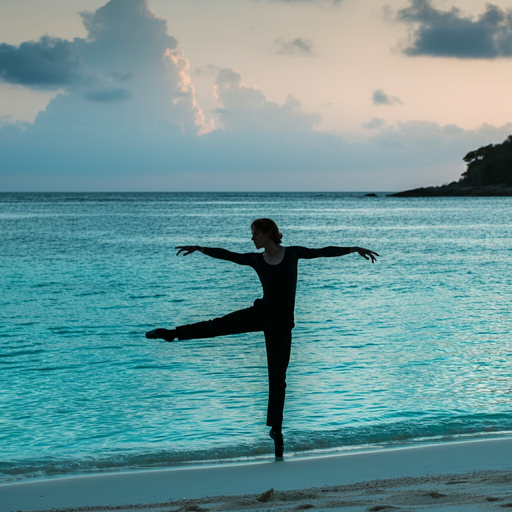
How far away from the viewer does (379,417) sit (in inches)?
291

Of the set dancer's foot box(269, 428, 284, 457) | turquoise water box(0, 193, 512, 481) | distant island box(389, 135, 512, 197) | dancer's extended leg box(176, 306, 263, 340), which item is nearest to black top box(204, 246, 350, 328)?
dancer's extended leg box(176, 306, 263, 340)

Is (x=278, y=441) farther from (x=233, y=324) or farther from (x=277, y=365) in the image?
(x=233, y=324)

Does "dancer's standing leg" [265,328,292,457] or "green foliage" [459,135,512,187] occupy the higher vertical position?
"green foliage" [459,135,512,187]

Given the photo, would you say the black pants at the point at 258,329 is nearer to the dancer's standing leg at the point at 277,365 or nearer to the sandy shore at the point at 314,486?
the dancer's standing leg at the point at 277,365

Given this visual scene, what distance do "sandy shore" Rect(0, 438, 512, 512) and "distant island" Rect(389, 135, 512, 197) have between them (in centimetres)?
14324

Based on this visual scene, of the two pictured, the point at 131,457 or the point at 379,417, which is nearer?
the point at 131,457

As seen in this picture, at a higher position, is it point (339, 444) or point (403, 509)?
point (403, 509)

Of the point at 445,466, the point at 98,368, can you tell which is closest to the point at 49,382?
the point at 98,368

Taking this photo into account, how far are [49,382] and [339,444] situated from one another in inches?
198

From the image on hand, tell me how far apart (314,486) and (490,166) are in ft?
494

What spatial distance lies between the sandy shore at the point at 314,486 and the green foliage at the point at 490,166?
14579cm

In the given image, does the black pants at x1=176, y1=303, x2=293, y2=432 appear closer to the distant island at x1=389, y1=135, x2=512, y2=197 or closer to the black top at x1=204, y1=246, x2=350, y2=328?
the black top at x1=204, y1=246, x2=350, y2=328

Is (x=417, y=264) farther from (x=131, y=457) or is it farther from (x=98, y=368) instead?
(x=131, y=457)

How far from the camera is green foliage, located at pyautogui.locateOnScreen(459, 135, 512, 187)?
457 ft
